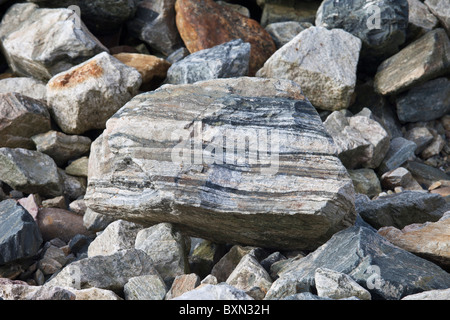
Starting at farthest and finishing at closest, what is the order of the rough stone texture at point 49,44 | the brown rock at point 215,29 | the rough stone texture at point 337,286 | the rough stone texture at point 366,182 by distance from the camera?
1. the brown rock at point 215,29
2. the rough stone texture at point 49,44
3. the rough stone texture at point 366,182
4. the rough stone texture at point 337,286

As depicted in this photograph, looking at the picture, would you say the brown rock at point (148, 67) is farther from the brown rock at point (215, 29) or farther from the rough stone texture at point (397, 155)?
the rough stone texture at point (397, 155)

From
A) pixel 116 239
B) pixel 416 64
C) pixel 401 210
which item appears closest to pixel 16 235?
pixel 116 239

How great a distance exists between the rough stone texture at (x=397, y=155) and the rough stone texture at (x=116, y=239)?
327 cm

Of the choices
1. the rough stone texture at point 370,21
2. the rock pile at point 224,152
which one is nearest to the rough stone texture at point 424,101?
the rock pile at point 224,152

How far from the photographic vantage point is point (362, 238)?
12.2 feet

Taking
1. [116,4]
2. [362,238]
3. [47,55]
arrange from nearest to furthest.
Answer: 1. [362,238]
2. [47,55]
3. [116,4]

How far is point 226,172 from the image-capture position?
12.9 feet

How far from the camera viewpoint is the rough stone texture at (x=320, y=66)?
6.49 metres

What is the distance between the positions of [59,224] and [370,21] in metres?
4.49

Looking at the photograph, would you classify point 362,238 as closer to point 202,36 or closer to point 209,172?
point 209,172

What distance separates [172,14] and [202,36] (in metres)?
0.84

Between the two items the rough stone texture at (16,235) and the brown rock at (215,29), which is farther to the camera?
the brown rock at (215,29)

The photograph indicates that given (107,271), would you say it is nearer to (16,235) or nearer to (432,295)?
(16,235)

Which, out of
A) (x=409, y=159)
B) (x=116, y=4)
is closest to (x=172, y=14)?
(x=116, y=4)
